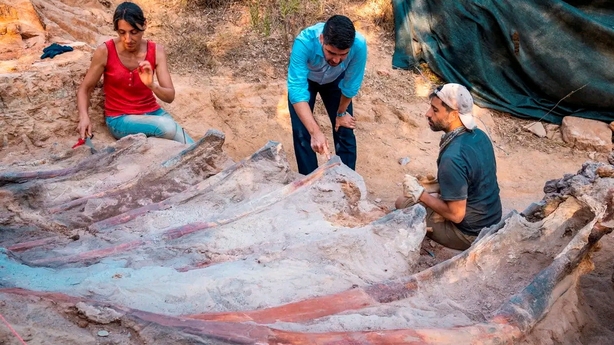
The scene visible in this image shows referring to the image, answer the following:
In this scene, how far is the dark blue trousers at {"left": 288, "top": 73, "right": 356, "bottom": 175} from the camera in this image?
4027 millimetres

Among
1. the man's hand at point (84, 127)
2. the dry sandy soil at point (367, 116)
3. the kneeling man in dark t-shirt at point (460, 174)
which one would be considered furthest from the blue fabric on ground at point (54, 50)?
the kneeling man in dark t-shirt at point (460, 174)

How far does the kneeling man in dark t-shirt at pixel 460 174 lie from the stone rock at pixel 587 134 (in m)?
3.14

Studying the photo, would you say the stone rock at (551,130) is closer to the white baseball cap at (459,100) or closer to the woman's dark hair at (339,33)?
the white baseball cap at (459,100)

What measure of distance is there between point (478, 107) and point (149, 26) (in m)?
3.75

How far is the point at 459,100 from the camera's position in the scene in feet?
9.98

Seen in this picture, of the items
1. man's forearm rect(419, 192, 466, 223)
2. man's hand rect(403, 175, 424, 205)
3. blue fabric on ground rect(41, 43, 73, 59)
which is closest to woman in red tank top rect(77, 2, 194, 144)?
blue fabric on ground rect(41, 43, 73, 59)

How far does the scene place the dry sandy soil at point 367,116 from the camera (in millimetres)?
5199

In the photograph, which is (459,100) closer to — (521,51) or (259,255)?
(259,255)

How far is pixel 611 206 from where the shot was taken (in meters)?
2.59

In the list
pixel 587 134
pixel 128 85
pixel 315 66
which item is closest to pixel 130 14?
pixel 128 85

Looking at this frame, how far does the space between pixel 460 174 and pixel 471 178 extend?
0.12m

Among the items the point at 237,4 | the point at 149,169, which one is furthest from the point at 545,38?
the point at 149,169

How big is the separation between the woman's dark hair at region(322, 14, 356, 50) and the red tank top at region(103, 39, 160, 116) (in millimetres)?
1386

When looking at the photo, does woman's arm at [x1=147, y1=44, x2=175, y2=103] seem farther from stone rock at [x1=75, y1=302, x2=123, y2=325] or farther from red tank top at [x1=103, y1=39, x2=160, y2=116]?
stone rock at [x1=75, y1=302, x2=123, y2=325]
